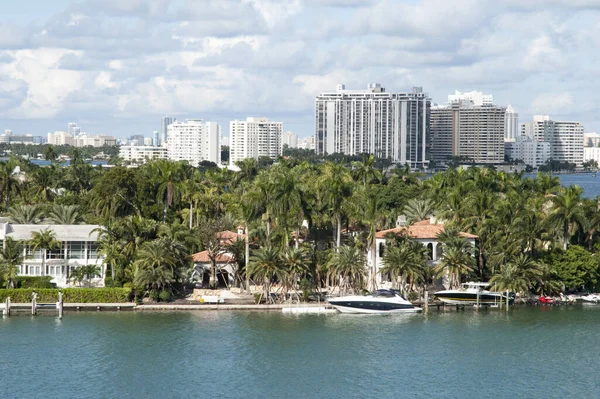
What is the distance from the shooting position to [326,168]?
11319cm

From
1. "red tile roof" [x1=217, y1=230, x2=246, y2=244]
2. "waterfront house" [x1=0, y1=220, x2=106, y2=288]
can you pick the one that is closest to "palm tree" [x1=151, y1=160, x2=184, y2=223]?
"red tile roof" [x1=217, y1=230, x2=246, y2=244]

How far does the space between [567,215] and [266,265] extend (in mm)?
25224

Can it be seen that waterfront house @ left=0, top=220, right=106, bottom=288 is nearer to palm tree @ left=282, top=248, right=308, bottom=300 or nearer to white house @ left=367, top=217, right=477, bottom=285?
palm tree @ left=282, top=248, right=308, bottom=300

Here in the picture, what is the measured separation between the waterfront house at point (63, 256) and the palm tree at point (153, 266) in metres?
4.63

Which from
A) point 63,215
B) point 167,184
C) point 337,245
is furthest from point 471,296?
point 63,215

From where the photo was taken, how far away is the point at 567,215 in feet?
254

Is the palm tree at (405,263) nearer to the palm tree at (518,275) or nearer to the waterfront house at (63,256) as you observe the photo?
the palm tree at (518,275)

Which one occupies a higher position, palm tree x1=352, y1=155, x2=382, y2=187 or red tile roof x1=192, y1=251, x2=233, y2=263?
palm tree x1=352, y1=155, x2=382, y2=187

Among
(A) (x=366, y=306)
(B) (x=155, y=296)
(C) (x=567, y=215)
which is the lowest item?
(A) (x=366, y=306)

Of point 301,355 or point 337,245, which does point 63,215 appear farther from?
point 301,355

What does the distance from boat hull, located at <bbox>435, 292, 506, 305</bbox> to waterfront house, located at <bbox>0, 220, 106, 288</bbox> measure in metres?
25.5

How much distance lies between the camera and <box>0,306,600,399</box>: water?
50.1 m

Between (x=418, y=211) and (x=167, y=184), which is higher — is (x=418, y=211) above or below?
below

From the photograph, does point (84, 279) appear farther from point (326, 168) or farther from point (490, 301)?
point (326, 168)
